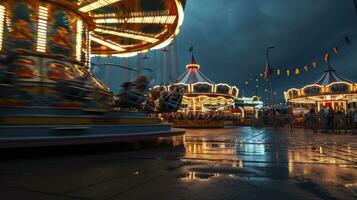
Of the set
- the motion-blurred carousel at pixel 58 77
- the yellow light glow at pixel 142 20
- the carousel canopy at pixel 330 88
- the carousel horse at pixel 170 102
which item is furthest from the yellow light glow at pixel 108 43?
the carousel canopy at pixel 330 88

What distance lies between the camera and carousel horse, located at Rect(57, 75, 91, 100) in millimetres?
8227

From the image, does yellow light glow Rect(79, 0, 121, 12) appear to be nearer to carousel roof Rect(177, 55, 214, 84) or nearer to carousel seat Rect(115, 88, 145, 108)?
carousel seat Rect(115, 88, 145, 108)

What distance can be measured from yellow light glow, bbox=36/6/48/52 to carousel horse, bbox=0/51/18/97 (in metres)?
1.60

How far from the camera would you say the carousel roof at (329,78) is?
121ft

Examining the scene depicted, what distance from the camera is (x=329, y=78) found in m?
37.3

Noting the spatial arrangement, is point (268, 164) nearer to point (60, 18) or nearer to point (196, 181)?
point (196, 181)

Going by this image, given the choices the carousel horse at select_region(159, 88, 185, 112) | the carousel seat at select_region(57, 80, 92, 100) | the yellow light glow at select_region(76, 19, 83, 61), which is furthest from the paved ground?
the carousel horse at select_region(159, 88, 185, 112)

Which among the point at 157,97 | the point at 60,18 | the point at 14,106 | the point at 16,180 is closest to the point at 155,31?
the point at 157,97

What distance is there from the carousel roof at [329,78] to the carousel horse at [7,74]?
36868 millimetres

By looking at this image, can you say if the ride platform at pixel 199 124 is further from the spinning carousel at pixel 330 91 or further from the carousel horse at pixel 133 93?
the carousel horse at pixel 133 93

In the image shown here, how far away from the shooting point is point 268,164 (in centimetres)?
561

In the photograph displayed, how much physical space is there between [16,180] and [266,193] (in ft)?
10.8

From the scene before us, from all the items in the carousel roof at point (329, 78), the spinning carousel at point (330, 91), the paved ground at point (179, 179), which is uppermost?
the carousel roof at point (329, 78)

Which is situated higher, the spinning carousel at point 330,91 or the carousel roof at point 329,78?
the carousel roof at point 329,78
